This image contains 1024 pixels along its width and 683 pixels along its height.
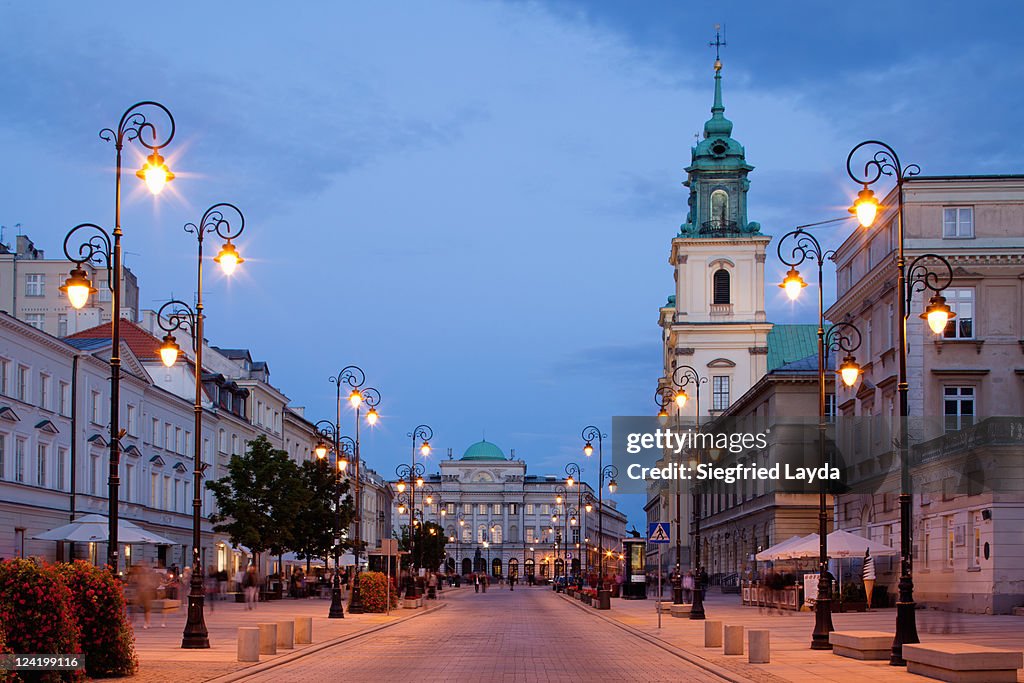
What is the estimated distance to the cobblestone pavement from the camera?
21547 mm

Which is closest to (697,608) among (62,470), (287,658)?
(287,658)

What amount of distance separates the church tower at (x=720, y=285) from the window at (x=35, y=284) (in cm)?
4624

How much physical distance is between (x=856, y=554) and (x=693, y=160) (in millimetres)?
65630

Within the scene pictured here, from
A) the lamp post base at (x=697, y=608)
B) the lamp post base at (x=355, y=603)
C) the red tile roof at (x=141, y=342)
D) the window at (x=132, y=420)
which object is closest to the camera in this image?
the lamp post base at (x=697, y=608)

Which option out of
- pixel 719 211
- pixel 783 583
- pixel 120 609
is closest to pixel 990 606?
pixel 783 583

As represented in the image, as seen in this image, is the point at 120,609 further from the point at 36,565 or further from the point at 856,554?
the point at 856,554

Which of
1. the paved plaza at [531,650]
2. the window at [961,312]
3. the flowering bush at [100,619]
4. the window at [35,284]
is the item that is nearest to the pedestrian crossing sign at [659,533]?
Result: the paved plaza at [531,650]

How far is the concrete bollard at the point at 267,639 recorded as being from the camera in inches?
980

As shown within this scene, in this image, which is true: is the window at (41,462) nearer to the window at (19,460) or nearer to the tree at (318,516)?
the window at (19,460)

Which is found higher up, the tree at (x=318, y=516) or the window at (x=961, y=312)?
the window at (x=961, y=312)

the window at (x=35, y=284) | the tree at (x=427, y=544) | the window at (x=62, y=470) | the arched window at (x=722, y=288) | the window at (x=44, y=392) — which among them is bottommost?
the tree at (x=427, y=544)

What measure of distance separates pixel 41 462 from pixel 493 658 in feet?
105

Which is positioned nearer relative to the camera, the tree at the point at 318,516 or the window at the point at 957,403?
the window at the point at 957,403

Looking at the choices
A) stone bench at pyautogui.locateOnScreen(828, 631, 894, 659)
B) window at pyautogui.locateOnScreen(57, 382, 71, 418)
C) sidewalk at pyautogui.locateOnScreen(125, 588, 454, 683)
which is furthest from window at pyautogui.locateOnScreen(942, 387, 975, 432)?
window at pyautogui.locateOnScreen(57, 382, 71, 418)
